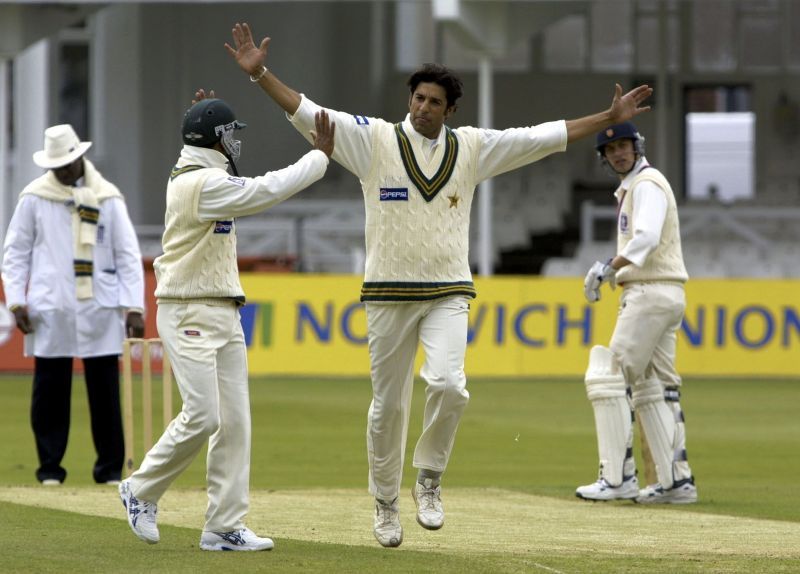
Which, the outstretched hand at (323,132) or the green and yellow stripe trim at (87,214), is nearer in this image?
the outstretched hand at (323,132)

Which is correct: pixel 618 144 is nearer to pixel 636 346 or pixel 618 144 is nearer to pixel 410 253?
pixel 636 346

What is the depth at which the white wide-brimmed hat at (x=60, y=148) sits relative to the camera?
9.38 m

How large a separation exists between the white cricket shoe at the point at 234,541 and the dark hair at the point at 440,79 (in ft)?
6.24

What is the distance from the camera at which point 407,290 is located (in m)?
6.83

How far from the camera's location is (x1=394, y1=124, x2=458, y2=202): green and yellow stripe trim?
22.5 feet

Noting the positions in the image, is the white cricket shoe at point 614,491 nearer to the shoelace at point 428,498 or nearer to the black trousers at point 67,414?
the shoelace at point 428,498

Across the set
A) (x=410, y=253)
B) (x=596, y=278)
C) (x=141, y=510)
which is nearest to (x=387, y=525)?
(x=141, y=510)

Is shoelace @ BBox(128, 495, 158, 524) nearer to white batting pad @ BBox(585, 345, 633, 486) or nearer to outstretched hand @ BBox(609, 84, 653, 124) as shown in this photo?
outstretched hand @ BBox(609, 84, 653, 124)

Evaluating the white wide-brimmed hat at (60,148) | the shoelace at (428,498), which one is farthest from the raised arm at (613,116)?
the white wide-brimmed hat at (60,148)

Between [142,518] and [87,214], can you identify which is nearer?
[142,518]

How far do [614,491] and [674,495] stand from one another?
1.06 feet

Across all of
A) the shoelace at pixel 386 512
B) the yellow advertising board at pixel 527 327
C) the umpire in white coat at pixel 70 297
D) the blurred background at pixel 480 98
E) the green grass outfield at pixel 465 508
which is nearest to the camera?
the green grass outfield at pixel 465 508

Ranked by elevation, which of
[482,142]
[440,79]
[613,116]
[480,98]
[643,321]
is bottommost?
[643,321]

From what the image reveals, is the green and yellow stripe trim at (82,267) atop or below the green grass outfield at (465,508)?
atop
